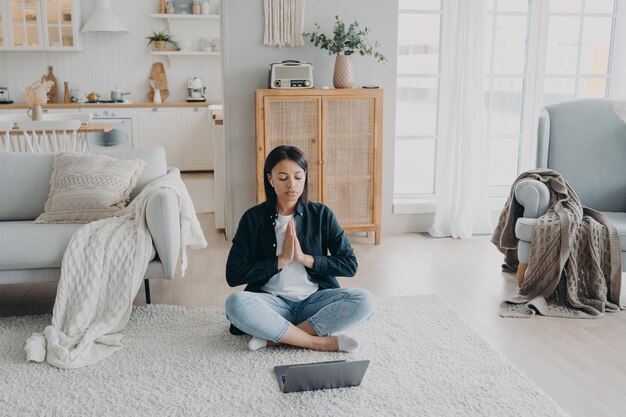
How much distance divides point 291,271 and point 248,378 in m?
0.50

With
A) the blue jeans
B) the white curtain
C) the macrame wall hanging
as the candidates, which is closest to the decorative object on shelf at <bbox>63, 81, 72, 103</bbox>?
the macrame wall hanging

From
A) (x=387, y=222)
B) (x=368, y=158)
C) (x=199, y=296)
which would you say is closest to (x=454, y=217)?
(x=387, y=222)

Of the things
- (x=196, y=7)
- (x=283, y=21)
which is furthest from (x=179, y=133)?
(x=283, y=21)

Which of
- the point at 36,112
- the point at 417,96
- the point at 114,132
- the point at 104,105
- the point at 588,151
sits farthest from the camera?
the point at 114,132

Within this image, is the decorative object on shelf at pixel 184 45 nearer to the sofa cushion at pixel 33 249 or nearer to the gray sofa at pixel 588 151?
the gray sofa at pixel 588 151

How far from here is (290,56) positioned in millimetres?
4402

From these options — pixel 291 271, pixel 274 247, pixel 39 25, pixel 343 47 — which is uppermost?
pixel 39 25

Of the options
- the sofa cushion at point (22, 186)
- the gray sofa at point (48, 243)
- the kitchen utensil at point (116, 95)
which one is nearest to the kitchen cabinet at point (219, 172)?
the sofa cushion at point (22, 186)

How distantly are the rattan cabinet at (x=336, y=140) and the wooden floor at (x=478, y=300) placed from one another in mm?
311

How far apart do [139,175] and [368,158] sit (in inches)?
65.0

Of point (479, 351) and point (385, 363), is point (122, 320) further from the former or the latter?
point (479, 351)

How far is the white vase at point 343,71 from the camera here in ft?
13.9

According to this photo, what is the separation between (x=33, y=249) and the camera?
2.81m

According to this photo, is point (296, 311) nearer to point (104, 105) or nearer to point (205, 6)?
point (104, 105)
